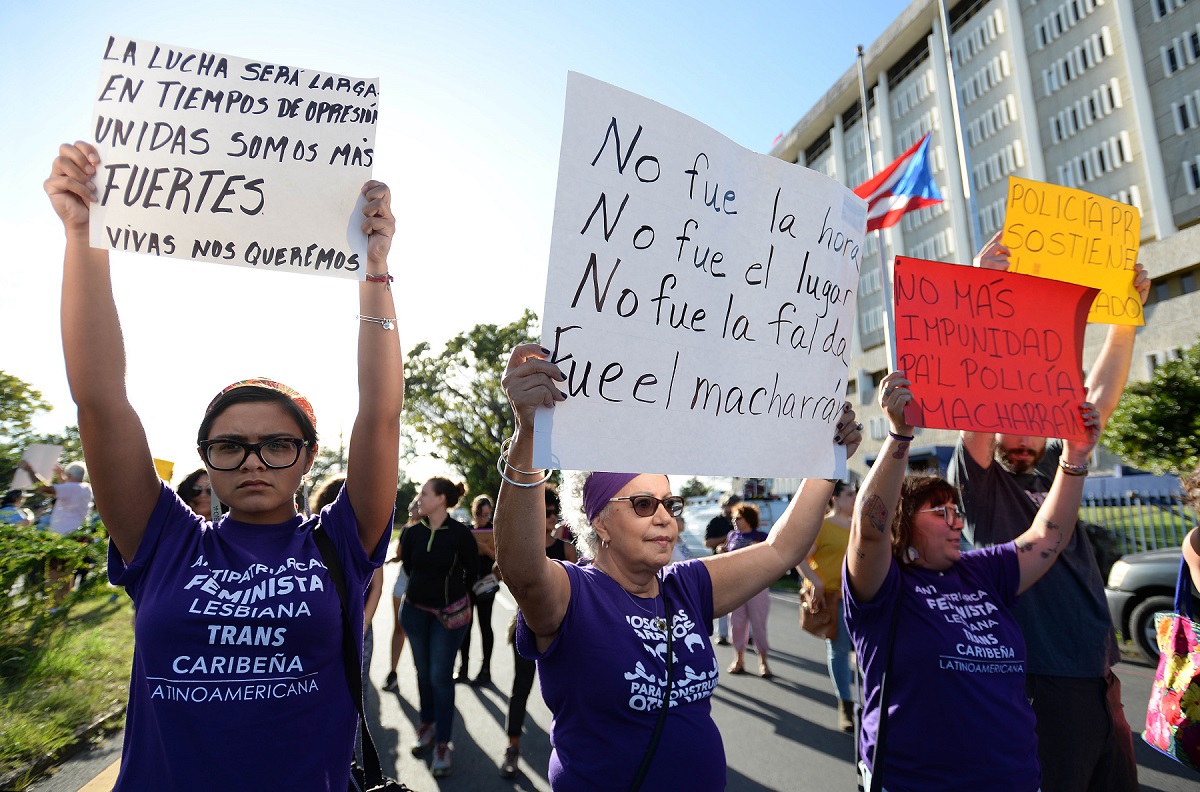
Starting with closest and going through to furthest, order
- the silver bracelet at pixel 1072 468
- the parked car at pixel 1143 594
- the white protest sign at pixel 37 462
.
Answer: the silver bracelet at pixel 1072 468 → the parked car at pixel 1143 594 → the white protest sign at pixel 37 462

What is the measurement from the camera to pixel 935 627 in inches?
101

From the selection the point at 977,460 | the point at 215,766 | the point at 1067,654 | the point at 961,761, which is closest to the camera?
the point at 215,766

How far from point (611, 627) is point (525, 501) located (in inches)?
19.6

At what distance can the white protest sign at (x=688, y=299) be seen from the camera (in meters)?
1.92

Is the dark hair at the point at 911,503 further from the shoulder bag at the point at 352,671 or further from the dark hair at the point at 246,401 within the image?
the dark hair at the point at 246,401

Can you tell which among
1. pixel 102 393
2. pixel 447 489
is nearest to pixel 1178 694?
pixel 102 393

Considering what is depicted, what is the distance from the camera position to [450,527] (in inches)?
231

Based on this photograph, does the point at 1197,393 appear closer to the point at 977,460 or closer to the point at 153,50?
the point at 977,460

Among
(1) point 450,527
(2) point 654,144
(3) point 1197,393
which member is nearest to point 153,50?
(2) point 654,144

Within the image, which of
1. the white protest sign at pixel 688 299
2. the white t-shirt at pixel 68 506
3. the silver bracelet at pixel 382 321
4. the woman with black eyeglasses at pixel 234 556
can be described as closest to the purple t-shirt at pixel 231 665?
the woman with black eyeglasses at pixel 234 556

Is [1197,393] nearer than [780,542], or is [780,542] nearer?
[780,542]

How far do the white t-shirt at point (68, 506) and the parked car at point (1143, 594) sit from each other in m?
12.0

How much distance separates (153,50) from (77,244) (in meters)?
0.63

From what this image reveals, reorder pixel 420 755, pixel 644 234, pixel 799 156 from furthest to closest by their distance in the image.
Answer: pixel 799 156 → pixel 420 755 → pixel 644 234
